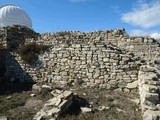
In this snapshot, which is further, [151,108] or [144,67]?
[144,67]

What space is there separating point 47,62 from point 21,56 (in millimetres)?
1717

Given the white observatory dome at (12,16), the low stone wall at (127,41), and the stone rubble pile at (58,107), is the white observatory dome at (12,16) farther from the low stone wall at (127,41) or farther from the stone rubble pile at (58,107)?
the stone rubble pile at (58,107)

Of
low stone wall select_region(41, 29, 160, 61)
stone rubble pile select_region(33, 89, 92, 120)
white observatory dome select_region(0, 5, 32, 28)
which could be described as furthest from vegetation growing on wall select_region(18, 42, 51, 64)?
white observatory dome select_region(0, 5, 32, 28)

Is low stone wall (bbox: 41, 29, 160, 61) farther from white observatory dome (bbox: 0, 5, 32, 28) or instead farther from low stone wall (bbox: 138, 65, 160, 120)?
white observatory dome (bbox: 0, 5, 32, 28)

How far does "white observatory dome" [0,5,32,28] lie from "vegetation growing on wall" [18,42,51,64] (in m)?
10.7

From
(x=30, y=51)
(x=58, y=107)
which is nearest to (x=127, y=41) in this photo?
(x=30, y=51)

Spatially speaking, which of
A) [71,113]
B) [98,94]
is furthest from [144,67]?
[71,113]

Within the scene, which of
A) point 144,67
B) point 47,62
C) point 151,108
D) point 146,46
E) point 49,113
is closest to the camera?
point 151,108

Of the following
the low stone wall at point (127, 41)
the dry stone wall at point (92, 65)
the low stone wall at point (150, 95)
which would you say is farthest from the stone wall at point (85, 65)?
the low stone wall at point (150, 95)

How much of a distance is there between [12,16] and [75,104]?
55.5 feet

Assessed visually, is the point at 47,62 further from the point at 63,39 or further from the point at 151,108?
the point at 151,108

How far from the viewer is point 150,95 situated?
29.0 ft

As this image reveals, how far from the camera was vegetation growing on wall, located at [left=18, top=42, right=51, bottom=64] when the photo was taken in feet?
46.5

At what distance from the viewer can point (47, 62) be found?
13836mm
